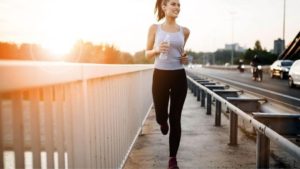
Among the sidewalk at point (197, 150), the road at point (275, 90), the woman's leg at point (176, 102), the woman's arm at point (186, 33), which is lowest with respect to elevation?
the road at point (275, 90)

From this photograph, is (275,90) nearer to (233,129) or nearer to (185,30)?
(233,129)

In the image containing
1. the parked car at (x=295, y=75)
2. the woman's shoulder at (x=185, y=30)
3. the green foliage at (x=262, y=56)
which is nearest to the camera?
the woman's shoulder at (x=185, y=30)

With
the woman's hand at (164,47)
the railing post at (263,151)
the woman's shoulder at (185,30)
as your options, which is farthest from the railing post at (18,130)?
the woman's shoulder at (185,30)

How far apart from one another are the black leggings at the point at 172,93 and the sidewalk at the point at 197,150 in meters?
0.50

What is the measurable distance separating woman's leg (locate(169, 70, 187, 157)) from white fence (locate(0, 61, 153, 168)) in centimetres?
88

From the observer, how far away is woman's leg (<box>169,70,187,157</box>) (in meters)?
4.57

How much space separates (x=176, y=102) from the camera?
15.2 feet

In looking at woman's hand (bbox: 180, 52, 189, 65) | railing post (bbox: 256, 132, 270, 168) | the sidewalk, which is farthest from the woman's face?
the sidewalk

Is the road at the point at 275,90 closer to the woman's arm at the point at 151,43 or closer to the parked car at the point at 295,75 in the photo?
the parked car at the point at 295,75

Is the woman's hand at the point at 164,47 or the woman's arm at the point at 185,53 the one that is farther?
the woman's arm at the point at 185,53

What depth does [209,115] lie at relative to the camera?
31.9 feet

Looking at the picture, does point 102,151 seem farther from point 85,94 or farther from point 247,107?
point 247,107

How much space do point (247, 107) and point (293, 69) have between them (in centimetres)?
1845

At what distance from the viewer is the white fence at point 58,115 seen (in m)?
1.50
